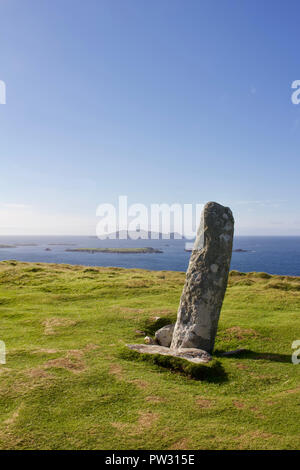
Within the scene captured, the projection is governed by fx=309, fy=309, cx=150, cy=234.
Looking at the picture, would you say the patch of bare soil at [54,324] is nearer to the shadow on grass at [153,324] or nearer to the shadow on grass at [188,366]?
the shadow on grass at [153,324]

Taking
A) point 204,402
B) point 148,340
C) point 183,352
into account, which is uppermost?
point 183,352

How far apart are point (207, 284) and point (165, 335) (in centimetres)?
390

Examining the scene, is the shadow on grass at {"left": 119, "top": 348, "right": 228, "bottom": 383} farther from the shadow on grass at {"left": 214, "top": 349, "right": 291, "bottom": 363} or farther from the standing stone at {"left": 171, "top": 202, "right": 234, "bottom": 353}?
the standing stone at {"left": 171, "top": 202, "right": 234, "bottom": 353}

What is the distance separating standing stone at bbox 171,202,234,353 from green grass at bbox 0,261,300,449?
1453mm

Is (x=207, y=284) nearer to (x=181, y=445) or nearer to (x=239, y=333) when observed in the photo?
(x=239, y=333)

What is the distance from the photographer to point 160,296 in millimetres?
24312

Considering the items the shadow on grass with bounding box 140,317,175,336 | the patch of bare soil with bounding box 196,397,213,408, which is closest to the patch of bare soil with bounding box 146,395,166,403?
the patch of bare soil with bounding box 196,397,213,408

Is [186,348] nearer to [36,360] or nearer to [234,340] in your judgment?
[234,340]

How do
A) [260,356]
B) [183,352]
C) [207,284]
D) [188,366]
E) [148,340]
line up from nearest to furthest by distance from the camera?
[188,366] < [183,352] < [260,356] < [207,284] < [148,340]

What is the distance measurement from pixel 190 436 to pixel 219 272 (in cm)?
744

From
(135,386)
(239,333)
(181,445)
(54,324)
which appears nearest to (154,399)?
(135,386)

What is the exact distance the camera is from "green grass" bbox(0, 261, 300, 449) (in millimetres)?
7309

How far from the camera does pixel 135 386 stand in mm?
9680

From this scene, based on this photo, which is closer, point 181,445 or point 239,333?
point 181,445
